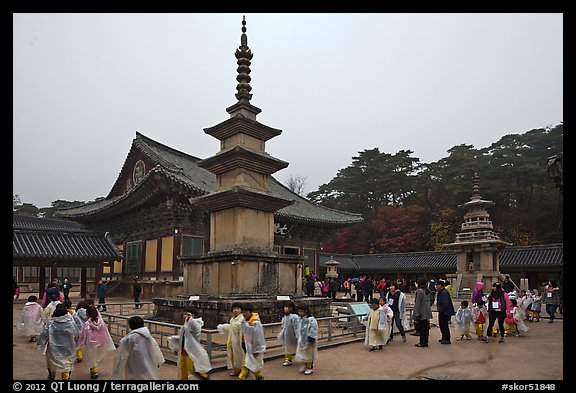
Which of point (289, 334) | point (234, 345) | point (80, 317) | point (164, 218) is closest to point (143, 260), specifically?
point (164, 218)

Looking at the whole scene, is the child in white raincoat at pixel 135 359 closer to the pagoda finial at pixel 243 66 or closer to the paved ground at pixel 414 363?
the paved ground at pixel 414 363

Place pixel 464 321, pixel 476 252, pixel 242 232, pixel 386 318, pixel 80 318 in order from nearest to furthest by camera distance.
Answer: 1. pixel 80 318
2. pixel 386 318
3. pixel 242 232
4. pixel 464 321
5. pixel 476 252

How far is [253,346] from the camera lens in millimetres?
7000

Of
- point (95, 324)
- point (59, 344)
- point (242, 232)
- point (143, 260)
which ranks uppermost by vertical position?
point (242, 232)

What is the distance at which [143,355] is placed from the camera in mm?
5855

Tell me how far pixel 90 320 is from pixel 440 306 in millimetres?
7871

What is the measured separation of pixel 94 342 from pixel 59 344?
2.27 feet

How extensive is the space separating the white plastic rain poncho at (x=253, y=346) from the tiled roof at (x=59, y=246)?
16.5 metres

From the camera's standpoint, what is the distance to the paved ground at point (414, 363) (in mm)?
7277

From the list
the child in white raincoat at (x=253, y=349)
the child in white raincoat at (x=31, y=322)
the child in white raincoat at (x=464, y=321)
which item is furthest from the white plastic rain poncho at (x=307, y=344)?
the child in white raincoat at (x=31, y=322)

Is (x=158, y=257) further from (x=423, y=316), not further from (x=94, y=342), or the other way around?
(x=423, y=316)

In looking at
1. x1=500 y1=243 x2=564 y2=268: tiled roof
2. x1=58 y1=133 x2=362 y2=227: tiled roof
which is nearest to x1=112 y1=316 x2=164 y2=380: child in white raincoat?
x1=58 y1=133 x2=362 y2=227: tiled roof
